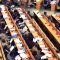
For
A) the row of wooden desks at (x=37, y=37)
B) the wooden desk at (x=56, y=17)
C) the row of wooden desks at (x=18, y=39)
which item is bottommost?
the wooden desk at (x=56, y=17)

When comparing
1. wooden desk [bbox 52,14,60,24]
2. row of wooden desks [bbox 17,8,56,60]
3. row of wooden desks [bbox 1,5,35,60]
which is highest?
row of wooden desks [bbox 1,5,35,60]

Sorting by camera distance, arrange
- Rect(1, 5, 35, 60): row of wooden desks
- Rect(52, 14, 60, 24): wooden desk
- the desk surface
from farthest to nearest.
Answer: Rect(52, 14, 60, 24): wooden desk → the desk surface → Rect(1, 5, 35, 60): row of wooden desks

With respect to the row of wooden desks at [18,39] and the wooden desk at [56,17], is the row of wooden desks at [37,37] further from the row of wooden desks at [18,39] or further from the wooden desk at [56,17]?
the wooden desk at [56,17]

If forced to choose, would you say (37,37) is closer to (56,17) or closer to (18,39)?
(18,39)

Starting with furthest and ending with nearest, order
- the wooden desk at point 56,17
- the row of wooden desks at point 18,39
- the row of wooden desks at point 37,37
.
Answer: the wooden desk at point 56,17
the row of wooden desks at point 37,37
the row of wooden desks at point 18,39

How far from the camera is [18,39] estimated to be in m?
25.8

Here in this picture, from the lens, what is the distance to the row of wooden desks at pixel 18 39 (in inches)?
912

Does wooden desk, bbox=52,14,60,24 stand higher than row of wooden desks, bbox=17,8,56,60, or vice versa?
row of wooden desks, bbox=17,8,56,60

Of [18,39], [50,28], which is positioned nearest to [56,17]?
[50,28]

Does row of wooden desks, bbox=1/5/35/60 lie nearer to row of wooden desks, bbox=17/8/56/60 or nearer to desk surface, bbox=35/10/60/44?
row of wooden desks, bbox=17/8/56/60

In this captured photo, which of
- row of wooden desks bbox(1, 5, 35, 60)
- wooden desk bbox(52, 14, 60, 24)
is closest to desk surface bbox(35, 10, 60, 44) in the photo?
wooden desk bbox(52, 14, 60, 24)

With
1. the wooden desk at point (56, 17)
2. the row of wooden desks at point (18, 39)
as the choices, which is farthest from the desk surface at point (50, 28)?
the row of wooden desks at point (18, 39)

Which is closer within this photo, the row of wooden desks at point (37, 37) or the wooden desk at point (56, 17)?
the row of wooden desks at point (37, 37)

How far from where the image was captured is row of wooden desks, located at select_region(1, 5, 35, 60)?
23173mm
